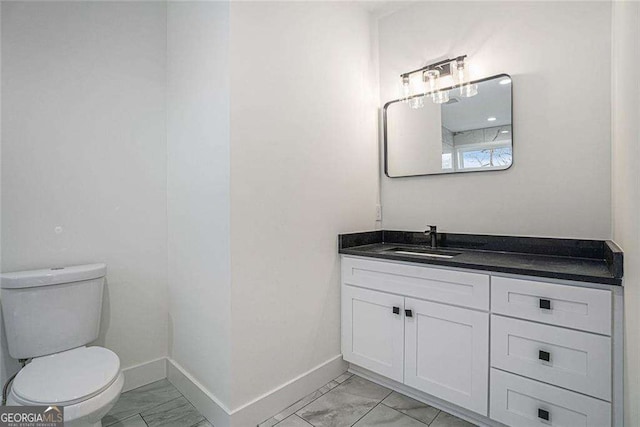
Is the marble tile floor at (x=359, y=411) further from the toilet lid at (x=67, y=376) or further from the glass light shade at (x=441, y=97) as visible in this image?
the glass light shade at (x=441, y=97)

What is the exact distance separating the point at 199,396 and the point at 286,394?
488mm

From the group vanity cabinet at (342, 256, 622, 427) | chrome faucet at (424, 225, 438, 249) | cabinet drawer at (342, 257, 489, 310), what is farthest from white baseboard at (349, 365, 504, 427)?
chrome faucet at (424, 225, 438, 249)

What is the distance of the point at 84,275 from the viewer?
171 cm

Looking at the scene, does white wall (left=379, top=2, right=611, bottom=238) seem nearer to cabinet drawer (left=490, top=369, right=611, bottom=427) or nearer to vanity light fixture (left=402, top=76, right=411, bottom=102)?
vanity light fixture (left=402, top=76, right=411, bottom=102)

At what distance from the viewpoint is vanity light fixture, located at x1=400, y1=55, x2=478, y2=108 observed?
213 cm

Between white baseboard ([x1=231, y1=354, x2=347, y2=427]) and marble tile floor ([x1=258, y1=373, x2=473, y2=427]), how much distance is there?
3cm

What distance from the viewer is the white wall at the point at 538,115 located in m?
1.72

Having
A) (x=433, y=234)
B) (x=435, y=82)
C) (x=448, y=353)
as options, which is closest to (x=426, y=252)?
(x=433, y=234)

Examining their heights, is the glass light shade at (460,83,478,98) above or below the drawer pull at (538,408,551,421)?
above

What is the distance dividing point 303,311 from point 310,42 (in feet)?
5.47

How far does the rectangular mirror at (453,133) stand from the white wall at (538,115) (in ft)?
0.20

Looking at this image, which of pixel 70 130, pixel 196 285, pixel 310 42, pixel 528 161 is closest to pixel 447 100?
pixel 528 161

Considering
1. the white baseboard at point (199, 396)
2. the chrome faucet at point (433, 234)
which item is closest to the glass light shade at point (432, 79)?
the chrome faucet at point (433, 234)

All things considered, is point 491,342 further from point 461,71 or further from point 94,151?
point 94,151
